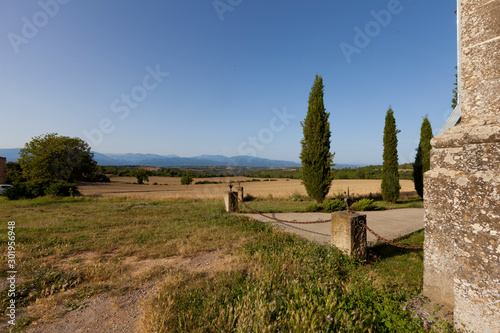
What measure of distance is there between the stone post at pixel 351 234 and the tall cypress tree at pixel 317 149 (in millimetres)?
10425

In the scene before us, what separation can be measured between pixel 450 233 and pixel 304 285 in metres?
1.94

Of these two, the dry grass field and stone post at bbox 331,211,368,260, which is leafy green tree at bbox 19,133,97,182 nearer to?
the dry grass field

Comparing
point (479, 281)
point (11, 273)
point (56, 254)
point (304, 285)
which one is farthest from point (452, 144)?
point (56, 254)

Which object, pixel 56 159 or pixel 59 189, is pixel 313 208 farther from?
pixel 56 159

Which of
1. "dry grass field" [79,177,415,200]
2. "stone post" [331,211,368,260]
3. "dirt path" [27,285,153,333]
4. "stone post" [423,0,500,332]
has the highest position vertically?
"stone post" [423,0,500,332]

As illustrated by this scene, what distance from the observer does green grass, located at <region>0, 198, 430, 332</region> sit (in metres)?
2.41

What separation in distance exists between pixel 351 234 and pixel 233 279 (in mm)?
2331

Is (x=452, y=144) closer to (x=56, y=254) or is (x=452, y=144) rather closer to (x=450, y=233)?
(x=450, y=233)

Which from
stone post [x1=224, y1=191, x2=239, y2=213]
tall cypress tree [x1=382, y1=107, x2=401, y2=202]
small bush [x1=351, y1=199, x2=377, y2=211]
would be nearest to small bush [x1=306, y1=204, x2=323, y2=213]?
small bush [x1=351, y1=199, x2=377, y2=211]

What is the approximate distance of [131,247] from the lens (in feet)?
17.6

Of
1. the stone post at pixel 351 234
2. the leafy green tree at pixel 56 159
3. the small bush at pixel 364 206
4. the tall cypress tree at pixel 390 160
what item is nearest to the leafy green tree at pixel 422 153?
the tall cypress tree at pixel 390 160

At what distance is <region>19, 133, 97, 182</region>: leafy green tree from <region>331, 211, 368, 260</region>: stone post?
35.3 meters

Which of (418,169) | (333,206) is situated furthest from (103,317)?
(418,169)

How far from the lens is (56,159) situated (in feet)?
93.1
